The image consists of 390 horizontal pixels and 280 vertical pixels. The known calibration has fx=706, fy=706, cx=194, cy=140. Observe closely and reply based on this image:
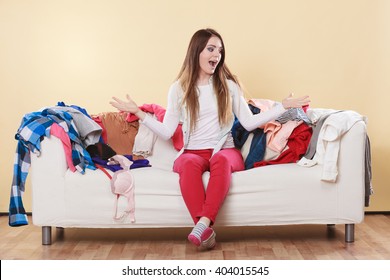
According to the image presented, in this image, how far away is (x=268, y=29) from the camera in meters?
4.52

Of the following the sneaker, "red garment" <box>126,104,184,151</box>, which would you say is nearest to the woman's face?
"red garment" <box>126,104,184,151</box>

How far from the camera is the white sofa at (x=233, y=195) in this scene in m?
3.48

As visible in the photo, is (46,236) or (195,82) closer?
(46,236)

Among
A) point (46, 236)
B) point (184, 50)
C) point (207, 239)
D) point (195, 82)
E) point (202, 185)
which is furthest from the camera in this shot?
point (184, 50)

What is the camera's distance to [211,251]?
337cm

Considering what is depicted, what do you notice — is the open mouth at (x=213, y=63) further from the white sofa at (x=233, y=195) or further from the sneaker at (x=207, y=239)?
the sneaker at (x=207, y=239)

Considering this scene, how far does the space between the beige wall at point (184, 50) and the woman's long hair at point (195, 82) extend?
0.82 meters

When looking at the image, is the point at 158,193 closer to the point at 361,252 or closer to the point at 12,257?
the point at 12,257


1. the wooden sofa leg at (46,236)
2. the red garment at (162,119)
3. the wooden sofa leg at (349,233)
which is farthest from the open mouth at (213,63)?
the wooden sofa leg at (46,236)

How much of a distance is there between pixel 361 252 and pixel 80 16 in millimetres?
2345

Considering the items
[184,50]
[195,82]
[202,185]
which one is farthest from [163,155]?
[184,50]

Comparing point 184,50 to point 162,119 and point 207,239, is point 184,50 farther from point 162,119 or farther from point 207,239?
point 207,239

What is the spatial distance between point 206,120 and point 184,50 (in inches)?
38.4

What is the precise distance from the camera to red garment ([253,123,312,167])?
3.67 m
